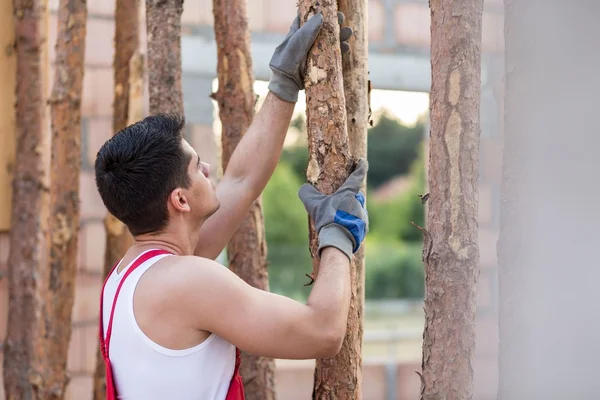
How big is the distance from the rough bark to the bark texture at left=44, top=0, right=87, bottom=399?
94 cm

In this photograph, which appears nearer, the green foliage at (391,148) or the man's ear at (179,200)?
the man's ear at (179,200)

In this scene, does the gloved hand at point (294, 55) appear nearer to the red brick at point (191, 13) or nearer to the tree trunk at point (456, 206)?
the tree trunk at point (456, 206)

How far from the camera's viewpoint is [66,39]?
4133 mm

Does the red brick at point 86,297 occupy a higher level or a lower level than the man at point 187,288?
lower

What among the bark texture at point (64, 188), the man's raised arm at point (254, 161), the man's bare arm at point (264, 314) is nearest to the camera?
the man's bare arm at point (264, 314)

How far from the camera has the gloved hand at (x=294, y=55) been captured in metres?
2.18

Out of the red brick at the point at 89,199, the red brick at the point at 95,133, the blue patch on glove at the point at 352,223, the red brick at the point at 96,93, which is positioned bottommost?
the blue patch on glove at the point at 352,223

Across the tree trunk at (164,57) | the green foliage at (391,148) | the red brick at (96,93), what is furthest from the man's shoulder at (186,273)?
the green foliage at (391,148)

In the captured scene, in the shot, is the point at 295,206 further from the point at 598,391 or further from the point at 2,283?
the point at 598,391

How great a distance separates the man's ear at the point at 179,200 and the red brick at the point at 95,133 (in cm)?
332

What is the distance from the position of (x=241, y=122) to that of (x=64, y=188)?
1.14 meters

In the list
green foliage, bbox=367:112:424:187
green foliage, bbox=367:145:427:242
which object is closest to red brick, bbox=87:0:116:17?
green foliage, bbox=367:145:427:242

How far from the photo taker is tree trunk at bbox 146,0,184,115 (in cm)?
346

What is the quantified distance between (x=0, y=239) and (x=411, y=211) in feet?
47.6
